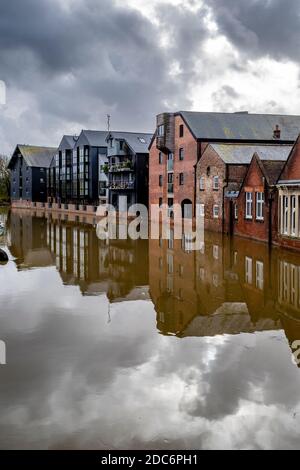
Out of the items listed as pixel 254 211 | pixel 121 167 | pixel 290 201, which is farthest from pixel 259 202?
pixel 121 167

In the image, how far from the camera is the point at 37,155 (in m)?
95.4

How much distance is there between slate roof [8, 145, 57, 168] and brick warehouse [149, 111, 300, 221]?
49.0 metres

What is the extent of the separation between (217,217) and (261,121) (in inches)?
617

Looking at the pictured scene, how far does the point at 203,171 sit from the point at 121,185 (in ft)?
69.1

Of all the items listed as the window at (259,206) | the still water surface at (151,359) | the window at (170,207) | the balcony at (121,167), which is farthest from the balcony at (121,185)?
the still water surface at (151,359)

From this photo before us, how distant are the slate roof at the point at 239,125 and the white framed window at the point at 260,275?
23643 millimetres

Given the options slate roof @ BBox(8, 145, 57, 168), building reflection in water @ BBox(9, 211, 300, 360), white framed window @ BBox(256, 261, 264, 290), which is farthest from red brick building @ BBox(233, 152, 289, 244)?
slate roof @ BBox(8, 145, 57, 168)

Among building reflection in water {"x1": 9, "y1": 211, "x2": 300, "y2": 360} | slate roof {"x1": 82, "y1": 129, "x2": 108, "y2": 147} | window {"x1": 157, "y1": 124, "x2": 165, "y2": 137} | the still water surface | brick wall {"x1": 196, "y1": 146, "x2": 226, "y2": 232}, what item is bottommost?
the still water surface

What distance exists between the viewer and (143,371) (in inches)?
344

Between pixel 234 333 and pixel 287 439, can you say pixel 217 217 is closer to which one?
pixel 234 333

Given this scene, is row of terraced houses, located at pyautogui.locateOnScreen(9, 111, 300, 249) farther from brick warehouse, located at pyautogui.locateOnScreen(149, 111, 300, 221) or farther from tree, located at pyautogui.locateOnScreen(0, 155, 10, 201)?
tree, located at pyautogui.locateOnScreen(0, 155, 10, 201)

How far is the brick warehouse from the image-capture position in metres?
42.9

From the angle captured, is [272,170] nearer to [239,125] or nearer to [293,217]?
[293,217]

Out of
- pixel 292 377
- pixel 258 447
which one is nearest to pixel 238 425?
pixel 258 447
